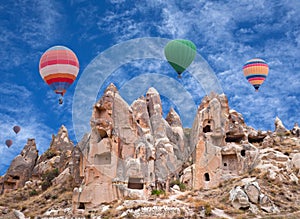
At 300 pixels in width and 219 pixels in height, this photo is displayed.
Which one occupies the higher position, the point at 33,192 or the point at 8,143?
the point at 8,143

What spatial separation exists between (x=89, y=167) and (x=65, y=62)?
8234 mm

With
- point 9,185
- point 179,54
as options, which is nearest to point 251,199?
point 179,54

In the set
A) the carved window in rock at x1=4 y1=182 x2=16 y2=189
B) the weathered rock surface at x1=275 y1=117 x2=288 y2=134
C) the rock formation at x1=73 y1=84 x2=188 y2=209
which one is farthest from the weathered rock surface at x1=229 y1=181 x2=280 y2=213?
the carved window in rock at x1=4 y1=182 x2=16 y2=189

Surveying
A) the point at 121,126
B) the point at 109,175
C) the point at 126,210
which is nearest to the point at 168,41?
the point at 121,126

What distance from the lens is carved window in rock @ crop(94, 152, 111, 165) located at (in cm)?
3441

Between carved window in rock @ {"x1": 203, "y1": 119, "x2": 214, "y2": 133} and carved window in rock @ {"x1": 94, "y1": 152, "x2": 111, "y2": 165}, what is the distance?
9.96 m

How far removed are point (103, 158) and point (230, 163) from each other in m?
10.4

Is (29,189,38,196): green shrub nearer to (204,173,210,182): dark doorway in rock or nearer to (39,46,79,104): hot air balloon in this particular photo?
(39,46,79,104): hot air balloon

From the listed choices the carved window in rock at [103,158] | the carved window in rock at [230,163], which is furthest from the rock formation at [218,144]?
the carved window in rock at [103,158]

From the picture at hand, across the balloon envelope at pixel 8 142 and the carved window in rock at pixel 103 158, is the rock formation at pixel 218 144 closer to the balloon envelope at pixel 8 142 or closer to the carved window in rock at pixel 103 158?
the carved window in rock at pixel 103 158

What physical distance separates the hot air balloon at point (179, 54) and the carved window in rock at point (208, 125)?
24.4 feet

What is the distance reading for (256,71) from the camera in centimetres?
4144

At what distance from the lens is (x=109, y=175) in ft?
108

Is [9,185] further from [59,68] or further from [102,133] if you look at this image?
[59,68]
